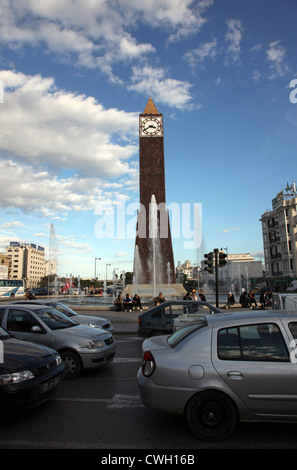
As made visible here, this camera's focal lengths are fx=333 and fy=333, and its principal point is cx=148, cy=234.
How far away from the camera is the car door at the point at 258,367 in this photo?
149 inches

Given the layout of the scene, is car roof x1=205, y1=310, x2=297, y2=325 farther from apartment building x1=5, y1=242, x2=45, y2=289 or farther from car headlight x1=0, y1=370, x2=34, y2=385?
apartment building x1=5, y1=242, x2=45, y2=289

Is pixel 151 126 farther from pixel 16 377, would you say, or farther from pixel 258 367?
pixel 258 367

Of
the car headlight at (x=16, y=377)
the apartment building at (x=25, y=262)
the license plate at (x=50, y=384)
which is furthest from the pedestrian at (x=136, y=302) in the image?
the apartment building at (x=25, y=262)

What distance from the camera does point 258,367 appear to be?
12.7 ft

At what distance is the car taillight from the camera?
4.14m

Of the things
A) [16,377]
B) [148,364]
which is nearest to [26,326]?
[16,377]

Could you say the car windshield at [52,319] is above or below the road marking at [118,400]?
above

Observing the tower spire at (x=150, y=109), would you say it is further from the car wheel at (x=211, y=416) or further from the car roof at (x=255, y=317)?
the car wheel at (x=211, y=416)

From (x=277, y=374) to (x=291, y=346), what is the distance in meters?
0.37

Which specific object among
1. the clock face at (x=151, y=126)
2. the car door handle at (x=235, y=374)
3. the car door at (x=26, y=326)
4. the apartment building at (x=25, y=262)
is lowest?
the car door handle at (x=235, y=374)

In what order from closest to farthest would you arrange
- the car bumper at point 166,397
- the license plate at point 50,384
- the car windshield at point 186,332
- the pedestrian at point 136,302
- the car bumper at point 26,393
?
the car bumper at point 166,397, the car bumper at point 26,393, the car windshield at point 186,332, the license plate at point 50,384, the pedestrian at point 136,302

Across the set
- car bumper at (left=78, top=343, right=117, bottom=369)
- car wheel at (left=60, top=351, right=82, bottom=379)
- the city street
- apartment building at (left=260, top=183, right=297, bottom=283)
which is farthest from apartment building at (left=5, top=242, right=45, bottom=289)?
the city street

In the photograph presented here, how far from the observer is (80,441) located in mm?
3873

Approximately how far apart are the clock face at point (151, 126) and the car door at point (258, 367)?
127 ft
